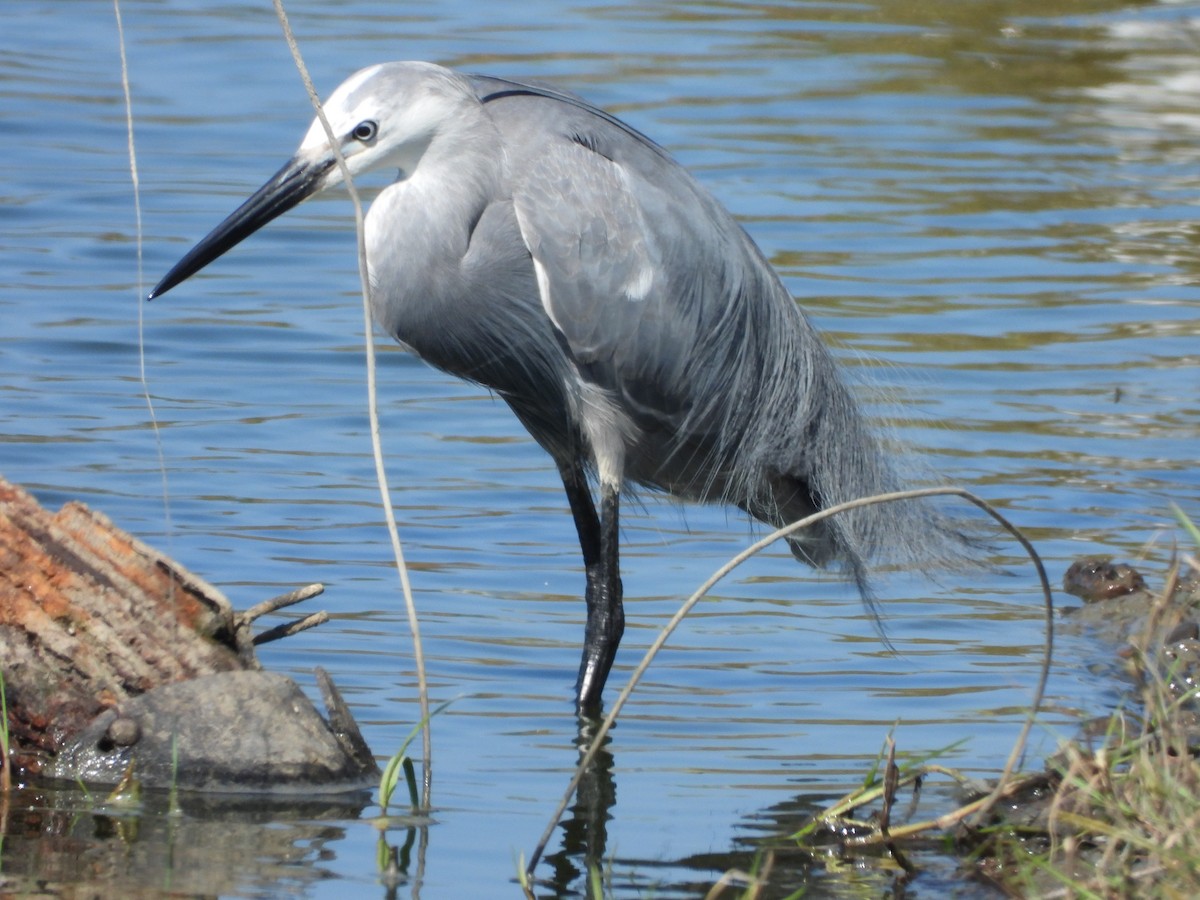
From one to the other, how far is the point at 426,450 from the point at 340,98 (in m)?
3.01

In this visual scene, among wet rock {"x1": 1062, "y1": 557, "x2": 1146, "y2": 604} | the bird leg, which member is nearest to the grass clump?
the bird leg

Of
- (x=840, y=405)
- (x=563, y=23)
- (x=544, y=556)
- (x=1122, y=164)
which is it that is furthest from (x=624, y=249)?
(x=563, y=23)

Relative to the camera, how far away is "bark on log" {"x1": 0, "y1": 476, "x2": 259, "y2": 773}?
472 centimetres

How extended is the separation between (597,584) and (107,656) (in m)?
1.78

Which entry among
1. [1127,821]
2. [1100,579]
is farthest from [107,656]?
[1100,579]

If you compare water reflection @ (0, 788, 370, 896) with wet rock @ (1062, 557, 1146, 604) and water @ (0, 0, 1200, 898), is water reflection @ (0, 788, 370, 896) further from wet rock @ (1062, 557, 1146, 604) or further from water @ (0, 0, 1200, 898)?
wet rock @ (1062, 557, 1146, 604)

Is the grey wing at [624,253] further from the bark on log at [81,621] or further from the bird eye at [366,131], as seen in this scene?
the bark on log at [81,621]

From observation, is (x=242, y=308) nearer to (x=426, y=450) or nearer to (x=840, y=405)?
(x=426, y=450)

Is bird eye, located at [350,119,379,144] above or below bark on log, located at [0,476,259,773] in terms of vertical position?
above

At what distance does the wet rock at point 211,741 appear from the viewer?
186 inches

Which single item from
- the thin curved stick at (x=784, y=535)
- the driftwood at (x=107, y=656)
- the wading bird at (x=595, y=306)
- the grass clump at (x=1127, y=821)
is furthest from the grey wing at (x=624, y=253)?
the grass clump at (x=1127, y=821)

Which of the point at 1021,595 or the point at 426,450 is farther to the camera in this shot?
the point at 426,450

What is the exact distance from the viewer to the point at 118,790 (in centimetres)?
462

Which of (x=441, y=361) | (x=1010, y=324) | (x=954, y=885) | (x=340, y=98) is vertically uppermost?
(x=340, y=98)
